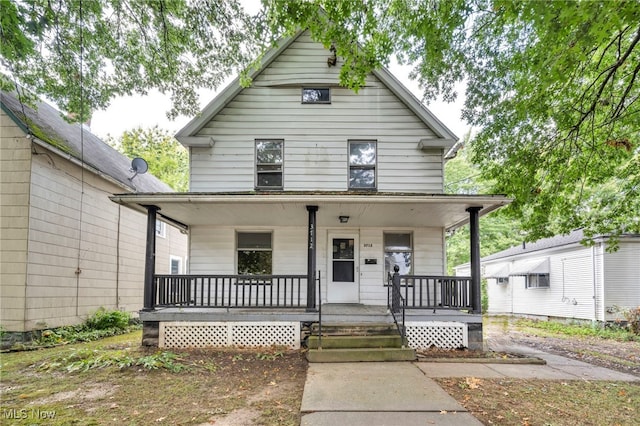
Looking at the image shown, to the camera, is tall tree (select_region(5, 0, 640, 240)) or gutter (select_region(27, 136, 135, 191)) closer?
tall tree (select_region(5, 0, 640, 240))

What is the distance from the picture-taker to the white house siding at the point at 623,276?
41.1ft

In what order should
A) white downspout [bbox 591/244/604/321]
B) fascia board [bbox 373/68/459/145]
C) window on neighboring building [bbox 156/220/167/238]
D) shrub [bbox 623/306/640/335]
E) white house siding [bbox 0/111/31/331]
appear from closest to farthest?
white house siding [bbox 0/111/31/331] → fascia board [bbox 373/68/459/145] → shrub [bbox 623/306/640/335] → white downspout [bbox 591/244/604/321] → window on neighboring building [bbox 156/220/167/238]

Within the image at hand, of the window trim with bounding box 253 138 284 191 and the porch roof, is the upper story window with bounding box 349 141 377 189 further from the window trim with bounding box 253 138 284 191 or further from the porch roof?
the window trim with bounding box 253 138 284 191

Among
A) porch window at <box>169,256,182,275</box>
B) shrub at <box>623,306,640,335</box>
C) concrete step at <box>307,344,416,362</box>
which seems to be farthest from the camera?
porch window at <box>169,256,182,275</box>

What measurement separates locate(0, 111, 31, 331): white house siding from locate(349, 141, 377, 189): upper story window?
26.2 feet

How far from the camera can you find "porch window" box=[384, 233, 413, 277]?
31.6 feet

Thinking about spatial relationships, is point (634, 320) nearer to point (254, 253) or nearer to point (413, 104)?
point (413, 104)

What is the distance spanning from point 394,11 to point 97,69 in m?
6.11

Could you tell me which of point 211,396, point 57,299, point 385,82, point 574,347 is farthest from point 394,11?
point 57,299

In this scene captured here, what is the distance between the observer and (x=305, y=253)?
9.59 m

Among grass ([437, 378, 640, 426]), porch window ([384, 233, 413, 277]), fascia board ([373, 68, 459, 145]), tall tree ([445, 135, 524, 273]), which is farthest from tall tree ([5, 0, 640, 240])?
tall tree ([445, 135, 524, 273])

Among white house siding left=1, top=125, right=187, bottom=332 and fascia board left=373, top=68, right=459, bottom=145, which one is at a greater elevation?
fascia board left=373, top=68, right=459, bottom=145

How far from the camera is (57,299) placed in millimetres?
9000

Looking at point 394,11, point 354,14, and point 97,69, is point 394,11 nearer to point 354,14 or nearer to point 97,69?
point 354,14
